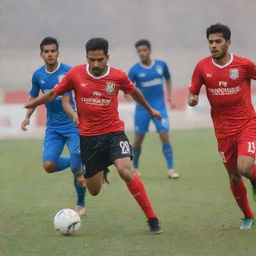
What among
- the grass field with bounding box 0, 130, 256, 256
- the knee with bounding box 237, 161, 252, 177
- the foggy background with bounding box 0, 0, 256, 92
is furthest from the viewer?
the foggy background with bounding box 0, 0, 256, 92

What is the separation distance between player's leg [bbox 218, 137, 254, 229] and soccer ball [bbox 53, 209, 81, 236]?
5.32 ft

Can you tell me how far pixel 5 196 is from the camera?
10.6 meters

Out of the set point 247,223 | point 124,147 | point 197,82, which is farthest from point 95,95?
point 247,223

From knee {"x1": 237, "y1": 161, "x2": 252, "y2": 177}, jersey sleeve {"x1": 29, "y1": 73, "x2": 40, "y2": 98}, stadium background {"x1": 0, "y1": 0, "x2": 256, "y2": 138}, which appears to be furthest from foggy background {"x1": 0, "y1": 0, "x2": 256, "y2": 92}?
knee {"x1": 237, "y1": 161, "x2": 252, "y2": 177}

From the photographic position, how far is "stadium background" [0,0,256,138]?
24781 millimetres

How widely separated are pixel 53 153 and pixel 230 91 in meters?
2.46

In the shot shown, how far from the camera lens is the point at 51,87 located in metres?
9.18

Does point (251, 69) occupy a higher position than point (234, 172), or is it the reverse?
point (251, 69)

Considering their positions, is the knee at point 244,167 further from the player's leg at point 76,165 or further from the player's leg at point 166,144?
the player's leg at point 166,144

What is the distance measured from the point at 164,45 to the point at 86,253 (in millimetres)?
19037

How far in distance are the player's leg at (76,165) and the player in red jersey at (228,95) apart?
1.78 metres

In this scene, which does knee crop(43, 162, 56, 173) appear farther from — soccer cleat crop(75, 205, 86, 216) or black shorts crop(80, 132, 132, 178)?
black shorts crop(80, 132, 132, 178)

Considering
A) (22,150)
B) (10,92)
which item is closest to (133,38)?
(10,92)

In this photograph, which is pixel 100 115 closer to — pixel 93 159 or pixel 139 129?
pixel 93 159
